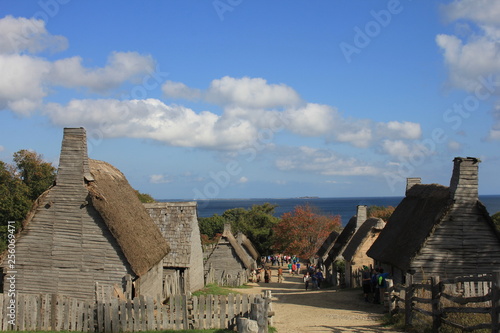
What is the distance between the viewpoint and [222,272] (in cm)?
4291

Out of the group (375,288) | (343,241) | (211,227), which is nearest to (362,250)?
(343,241)

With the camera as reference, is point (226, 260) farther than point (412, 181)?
Yes

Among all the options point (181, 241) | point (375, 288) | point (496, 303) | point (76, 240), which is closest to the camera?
point (496, 303)

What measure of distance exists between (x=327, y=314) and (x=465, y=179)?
827cm

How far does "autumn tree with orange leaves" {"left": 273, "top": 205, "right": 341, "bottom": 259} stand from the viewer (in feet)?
200

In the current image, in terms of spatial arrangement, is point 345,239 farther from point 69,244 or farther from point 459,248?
point 69,244

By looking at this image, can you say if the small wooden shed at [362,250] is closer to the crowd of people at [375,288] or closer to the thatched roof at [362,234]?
the thatched roof at [362,234]

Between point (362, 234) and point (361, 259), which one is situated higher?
point (362, 234)

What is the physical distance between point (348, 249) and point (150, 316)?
23440 millimetres

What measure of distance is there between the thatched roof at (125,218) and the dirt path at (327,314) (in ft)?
19.6

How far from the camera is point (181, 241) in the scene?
90.9ft

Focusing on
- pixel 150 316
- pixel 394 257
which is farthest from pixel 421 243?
pixel 150 316

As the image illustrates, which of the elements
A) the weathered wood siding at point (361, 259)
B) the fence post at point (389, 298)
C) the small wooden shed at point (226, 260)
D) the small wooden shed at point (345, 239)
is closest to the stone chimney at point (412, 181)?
the weathered wood siding at point (361, 259)

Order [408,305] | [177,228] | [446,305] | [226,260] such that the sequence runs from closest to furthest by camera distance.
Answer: [446,305] < [408,305] < [177,228] < [226,260]
